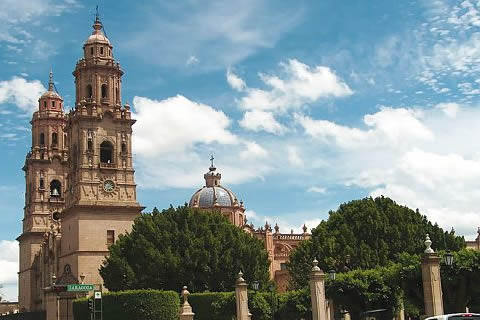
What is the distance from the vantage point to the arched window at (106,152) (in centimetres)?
8275

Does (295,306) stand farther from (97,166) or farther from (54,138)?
(54,138)

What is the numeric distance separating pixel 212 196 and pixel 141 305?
150 ft

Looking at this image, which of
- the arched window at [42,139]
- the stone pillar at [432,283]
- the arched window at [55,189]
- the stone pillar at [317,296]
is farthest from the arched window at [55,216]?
the stone pillar at [432,283]

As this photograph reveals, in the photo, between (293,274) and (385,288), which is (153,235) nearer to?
(293,274)

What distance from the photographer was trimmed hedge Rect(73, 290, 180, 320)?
5853cm

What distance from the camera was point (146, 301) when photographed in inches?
2306

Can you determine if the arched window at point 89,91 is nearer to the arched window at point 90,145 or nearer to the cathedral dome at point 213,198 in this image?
the arched window at point 90,145

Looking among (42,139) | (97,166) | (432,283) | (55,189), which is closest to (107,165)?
(97,166)

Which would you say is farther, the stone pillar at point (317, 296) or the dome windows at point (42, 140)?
the dome windows at point (42, 140)

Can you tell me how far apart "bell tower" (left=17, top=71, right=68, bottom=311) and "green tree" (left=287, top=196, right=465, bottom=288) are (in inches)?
1901

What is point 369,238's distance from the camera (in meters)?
64.8

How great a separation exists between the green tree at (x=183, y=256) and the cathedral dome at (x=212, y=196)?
3183 centimetres

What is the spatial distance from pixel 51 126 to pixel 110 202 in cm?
3387

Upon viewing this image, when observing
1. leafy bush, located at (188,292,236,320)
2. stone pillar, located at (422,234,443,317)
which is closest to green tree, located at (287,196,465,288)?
leafy bush, located at (188,292,236,320)
